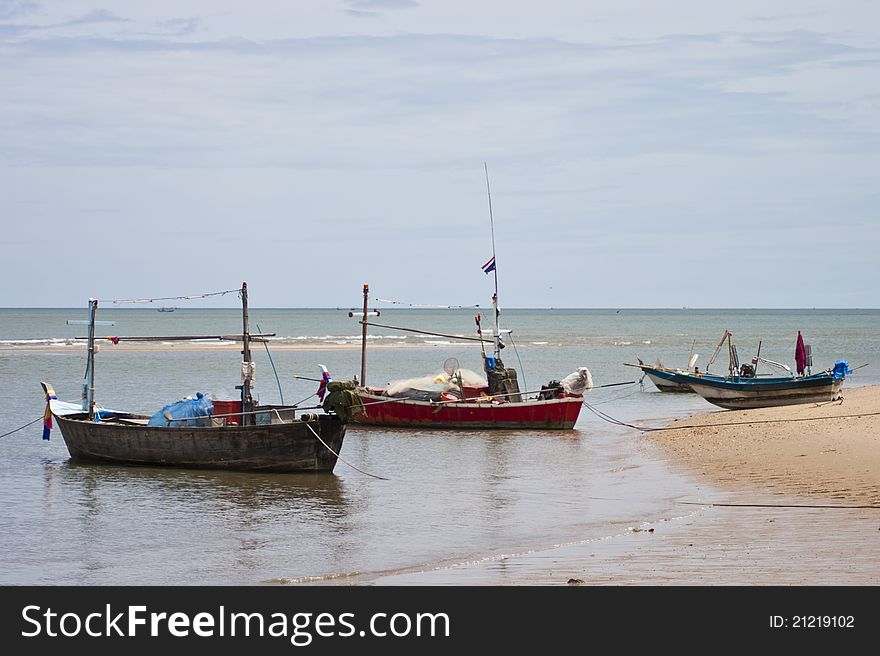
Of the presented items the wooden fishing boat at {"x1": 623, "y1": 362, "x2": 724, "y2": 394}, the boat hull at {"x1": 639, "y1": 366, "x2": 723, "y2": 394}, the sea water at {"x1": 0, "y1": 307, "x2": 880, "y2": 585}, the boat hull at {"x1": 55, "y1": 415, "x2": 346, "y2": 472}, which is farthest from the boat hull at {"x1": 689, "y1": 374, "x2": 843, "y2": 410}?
the boat hull at {"x1": 55, "y1": 415, "x2": 346, "y2": 472}

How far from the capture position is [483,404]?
28516 millimetres

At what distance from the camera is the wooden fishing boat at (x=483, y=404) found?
93.2 feet

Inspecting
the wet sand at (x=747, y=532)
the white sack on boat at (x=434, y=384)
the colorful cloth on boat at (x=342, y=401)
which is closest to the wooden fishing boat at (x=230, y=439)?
the colorful cloth on boat at (x=342, y=401)

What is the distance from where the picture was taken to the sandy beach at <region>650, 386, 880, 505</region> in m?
16.7

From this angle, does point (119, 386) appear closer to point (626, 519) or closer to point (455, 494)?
point (455, 494)

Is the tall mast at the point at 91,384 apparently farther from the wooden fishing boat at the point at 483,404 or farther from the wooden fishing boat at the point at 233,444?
the wooden fishing boat at the point at 483,404

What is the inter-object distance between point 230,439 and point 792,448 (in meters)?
11.1

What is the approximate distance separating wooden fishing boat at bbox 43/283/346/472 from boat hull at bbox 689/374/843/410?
15492 millimetres

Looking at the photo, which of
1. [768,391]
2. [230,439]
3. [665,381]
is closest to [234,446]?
[230,439]

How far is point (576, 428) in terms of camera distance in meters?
29.3

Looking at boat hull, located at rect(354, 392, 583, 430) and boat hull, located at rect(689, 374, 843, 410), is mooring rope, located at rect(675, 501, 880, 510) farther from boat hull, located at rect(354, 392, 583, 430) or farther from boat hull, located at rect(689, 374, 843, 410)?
boat hull, located at rect(689, 374, 843, 410)

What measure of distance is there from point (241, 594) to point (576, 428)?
64.0 feet

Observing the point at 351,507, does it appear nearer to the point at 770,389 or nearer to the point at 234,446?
the point at 234,446

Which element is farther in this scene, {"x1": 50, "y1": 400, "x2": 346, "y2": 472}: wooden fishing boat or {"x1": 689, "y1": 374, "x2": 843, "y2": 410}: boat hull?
{"x1": 689, "y1": 374, "x2": 843, "y2": 410}: boat hull
